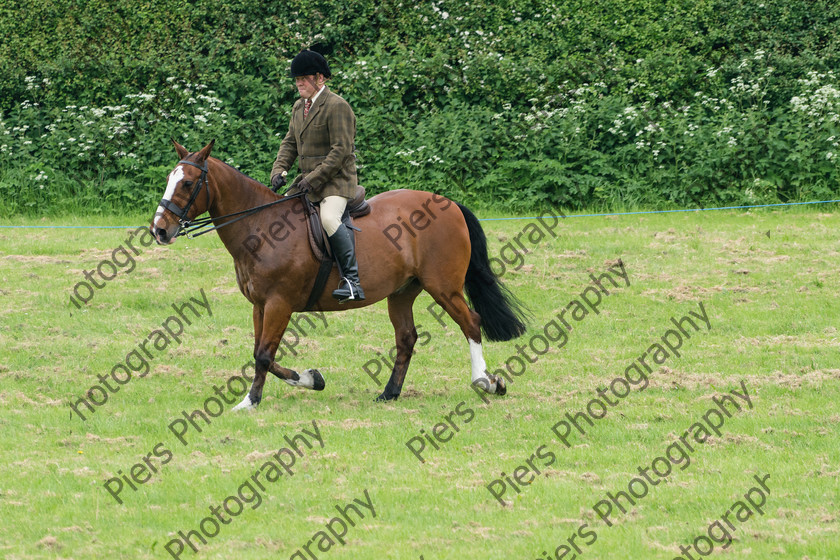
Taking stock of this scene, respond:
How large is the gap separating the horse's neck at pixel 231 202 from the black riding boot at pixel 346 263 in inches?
27.1

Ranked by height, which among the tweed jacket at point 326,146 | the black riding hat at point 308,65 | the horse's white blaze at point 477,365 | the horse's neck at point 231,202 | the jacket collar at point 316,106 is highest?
the black riding hat at point 308,65

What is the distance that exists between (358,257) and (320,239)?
37cm

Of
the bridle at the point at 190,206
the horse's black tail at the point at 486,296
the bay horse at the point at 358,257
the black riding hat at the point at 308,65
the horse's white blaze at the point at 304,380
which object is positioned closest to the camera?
the bridle at the point at 190,206

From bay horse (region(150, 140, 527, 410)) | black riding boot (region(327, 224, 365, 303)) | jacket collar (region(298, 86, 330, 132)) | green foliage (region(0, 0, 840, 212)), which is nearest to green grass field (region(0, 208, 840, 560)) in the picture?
bay horse (region(150, 140, 527, 410))

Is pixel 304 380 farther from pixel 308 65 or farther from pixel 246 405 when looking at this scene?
pixel 308 65

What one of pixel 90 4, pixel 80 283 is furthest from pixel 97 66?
pixel 80 283

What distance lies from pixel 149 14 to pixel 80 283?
25.4 ft

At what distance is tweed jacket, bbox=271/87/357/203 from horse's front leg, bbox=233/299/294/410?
97cm

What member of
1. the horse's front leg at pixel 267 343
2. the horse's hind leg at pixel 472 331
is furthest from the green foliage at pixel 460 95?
the horse's front leg at pixel 267 343

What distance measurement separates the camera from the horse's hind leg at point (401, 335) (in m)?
9.44

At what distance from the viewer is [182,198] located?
334 inches

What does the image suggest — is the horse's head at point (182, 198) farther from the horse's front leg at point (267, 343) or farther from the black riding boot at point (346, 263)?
the black riding boot at point (346, 263)

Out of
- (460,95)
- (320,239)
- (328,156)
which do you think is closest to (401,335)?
(320,239)

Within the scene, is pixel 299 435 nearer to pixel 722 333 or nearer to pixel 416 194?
pixel 416 194
